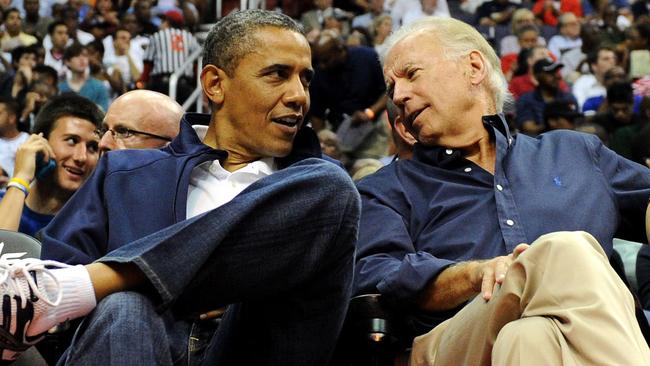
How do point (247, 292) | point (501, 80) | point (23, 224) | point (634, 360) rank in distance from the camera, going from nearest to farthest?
point (634, 360)
point (247, 292)
point (501, 80)
point (23, 224)

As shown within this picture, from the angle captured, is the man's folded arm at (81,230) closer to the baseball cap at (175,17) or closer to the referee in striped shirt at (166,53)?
the referee in striped shirt at (166,53)

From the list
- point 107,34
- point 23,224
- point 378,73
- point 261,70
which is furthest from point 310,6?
point 261,70

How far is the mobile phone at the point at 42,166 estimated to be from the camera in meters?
3.80

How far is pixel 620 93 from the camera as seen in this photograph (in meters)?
7.69

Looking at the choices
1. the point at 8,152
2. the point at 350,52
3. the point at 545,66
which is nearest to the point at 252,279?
the point at 8,152

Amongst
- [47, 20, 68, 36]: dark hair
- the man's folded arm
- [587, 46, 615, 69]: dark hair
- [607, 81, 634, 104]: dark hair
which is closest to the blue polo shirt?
the man's folded arm

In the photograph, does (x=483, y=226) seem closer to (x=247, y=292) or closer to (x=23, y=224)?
(x=247, y=292)

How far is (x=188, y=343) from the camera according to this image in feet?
7.57

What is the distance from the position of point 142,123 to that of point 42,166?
65 cm

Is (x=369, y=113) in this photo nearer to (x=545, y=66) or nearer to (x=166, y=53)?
(x=545, y=66)

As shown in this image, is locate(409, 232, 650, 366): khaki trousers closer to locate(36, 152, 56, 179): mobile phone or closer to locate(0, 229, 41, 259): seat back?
locate(0, 229, 41, 259): seat back

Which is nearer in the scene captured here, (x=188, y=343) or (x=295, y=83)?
(x=188, y=343)

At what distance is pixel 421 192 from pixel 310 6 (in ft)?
31.2

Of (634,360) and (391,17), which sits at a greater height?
(634,360)
